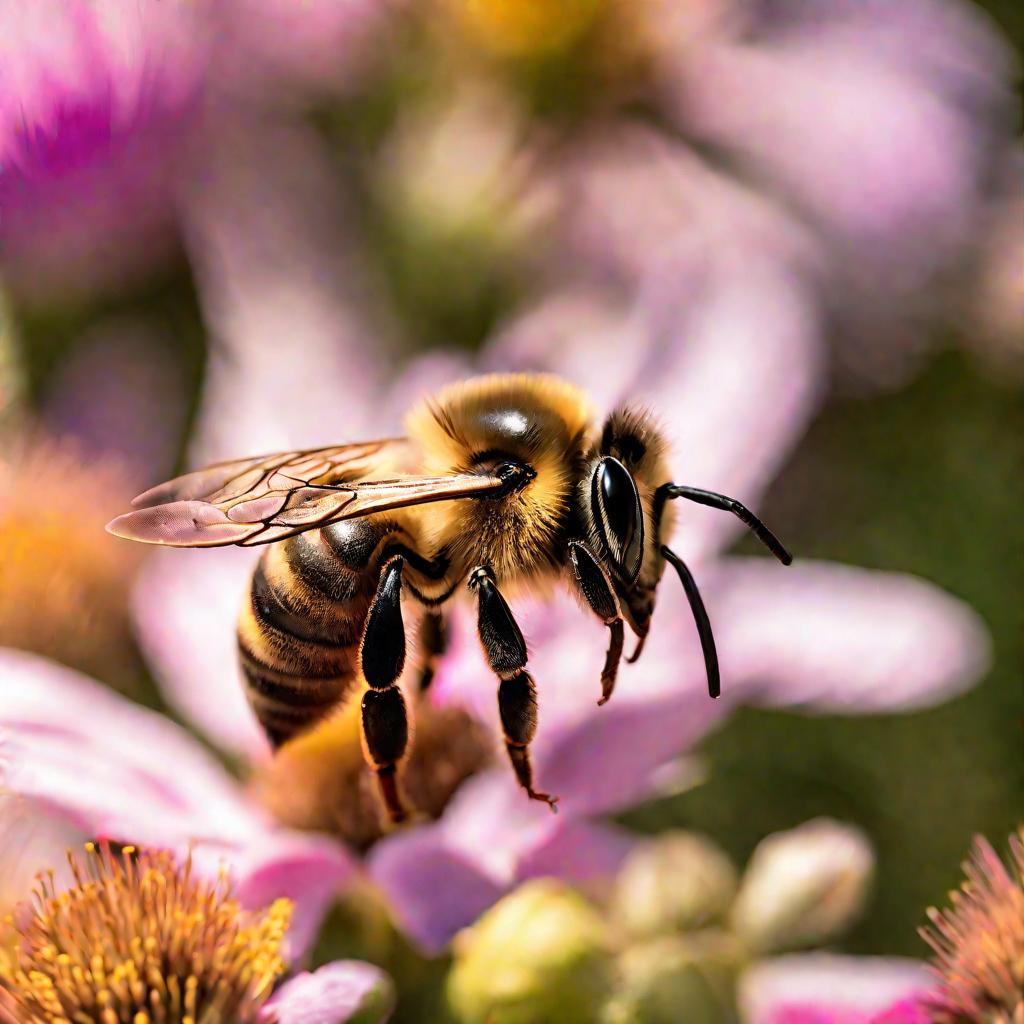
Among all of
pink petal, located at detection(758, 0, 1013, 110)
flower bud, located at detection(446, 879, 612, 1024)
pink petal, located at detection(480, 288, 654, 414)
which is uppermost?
pink petal, located at detection(758, 0, 1013, 110)

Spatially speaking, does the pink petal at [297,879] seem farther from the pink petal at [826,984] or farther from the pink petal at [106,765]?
the pink petal at [826,984]

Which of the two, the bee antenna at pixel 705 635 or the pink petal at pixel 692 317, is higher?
the bee antenna at pixel 705 635

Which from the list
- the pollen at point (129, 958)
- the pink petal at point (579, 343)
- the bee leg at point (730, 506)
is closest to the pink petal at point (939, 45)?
the pink petal at point (579, 343)

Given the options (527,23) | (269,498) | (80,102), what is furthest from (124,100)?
(527,23)

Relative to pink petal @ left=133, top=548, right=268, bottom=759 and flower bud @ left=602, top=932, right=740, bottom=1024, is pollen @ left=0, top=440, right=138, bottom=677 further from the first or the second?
flower bud @ left=602, top=932, right=740, bottom=1024

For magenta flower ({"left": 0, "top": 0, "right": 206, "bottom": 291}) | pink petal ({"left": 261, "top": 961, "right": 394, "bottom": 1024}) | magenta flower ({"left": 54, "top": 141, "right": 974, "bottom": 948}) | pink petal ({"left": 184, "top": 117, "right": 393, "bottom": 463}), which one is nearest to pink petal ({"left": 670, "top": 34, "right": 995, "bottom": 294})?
magenta flower ({"left": 54, "top": 141, "right": 974, "bottom": 948})
